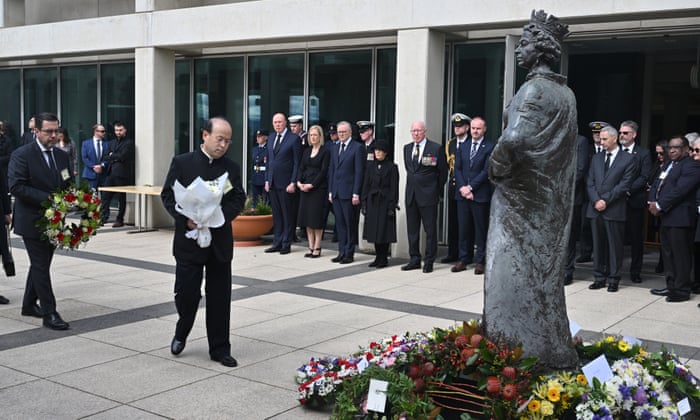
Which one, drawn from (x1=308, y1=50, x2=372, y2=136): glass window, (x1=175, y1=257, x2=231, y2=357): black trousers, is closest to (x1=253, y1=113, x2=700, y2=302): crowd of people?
(x1=308, y1=50, x2=372, y2=136): glass window

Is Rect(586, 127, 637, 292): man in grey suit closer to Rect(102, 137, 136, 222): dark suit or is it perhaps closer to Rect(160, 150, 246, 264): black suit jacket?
Rect(160, 150, 246, 264): black suit jacket

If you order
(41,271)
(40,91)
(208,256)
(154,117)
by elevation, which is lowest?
(41,271)

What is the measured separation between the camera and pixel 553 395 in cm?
413

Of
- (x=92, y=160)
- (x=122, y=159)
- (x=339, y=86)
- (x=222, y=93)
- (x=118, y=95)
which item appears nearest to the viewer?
(x=339, y=86)

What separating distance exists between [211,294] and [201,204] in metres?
0.77

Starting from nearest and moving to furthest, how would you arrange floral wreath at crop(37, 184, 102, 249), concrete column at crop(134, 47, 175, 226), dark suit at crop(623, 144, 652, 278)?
floral wreath at crop(37, 184, 102, 249)
dark suit at crop(623, 144, 652, 278)
concrete column at crop(134, 47, 175, 226)

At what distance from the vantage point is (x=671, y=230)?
9.08m

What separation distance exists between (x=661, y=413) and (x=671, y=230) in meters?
5.38

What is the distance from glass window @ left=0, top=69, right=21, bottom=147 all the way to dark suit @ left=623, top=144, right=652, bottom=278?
15512 mm

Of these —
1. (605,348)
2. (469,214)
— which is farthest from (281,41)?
(605,348)

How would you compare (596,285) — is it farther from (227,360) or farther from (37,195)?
(37,195)

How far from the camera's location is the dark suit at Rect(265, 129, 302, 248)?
39.4 ft

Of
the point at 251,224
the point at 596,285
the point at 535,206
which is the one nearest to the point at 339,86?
the point at 251,224

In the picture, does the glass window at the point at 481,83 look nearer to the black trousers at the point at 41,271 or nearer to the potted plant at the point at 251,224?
the potted plant at the point at 251,224
